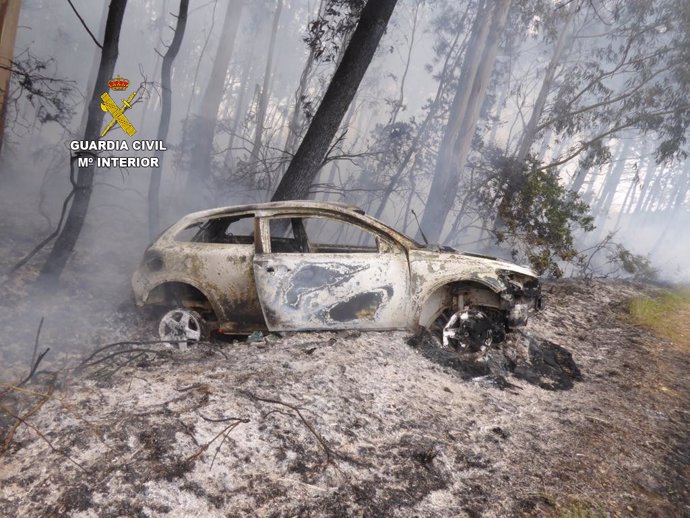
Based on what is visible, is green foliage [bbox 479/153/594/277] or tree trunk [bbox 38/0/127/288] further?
green foliage [bbox 479/153/594/277]

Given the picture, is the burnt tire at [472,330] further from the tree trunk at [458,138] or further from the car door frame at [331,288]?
the tree trunk at [458,138]

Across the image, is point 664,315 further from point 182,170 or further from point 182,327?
point 182,170

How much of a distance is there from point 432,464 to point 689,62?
47.7ft

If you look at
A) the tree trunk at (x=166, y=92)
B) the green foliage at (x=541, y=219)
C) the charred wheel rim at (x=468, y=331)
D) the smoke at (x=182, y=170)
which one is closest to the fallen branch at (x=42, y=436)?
the smoke at (x=182, y=170)

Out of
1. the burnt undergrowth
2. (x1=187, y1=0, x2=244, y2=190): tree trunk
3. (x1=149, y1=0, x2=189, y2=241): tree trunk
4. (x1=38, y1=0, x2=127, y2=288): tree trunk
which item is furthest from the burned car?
(x1=187, y1=0, x2=244, y2=190): tree trunk

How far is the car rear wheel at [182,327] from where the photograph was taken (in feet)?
15.3

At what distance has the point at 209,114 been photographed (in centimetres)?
1712

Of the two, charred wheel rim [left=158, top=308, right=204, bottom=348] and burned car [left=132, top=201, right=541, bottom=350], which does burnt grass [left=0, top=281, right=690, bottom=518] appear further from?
burned car [left=132, top=201, right=541, bottom=350]

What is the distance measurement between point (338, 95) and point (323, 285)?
358 centimetres

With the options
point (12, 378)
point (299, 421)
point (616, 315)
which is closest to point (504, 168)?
point (616, 315)

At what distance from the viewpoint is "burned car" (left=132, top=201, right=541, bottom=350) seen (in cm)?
454

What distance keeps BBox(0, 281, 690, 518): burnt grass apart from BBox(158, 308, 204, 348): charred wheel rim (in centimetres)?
19

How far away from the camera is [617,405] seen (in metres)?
4.38

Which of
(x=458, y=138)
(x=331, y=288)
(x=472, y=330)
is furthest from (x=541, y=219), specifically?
(x=331, y=288)
